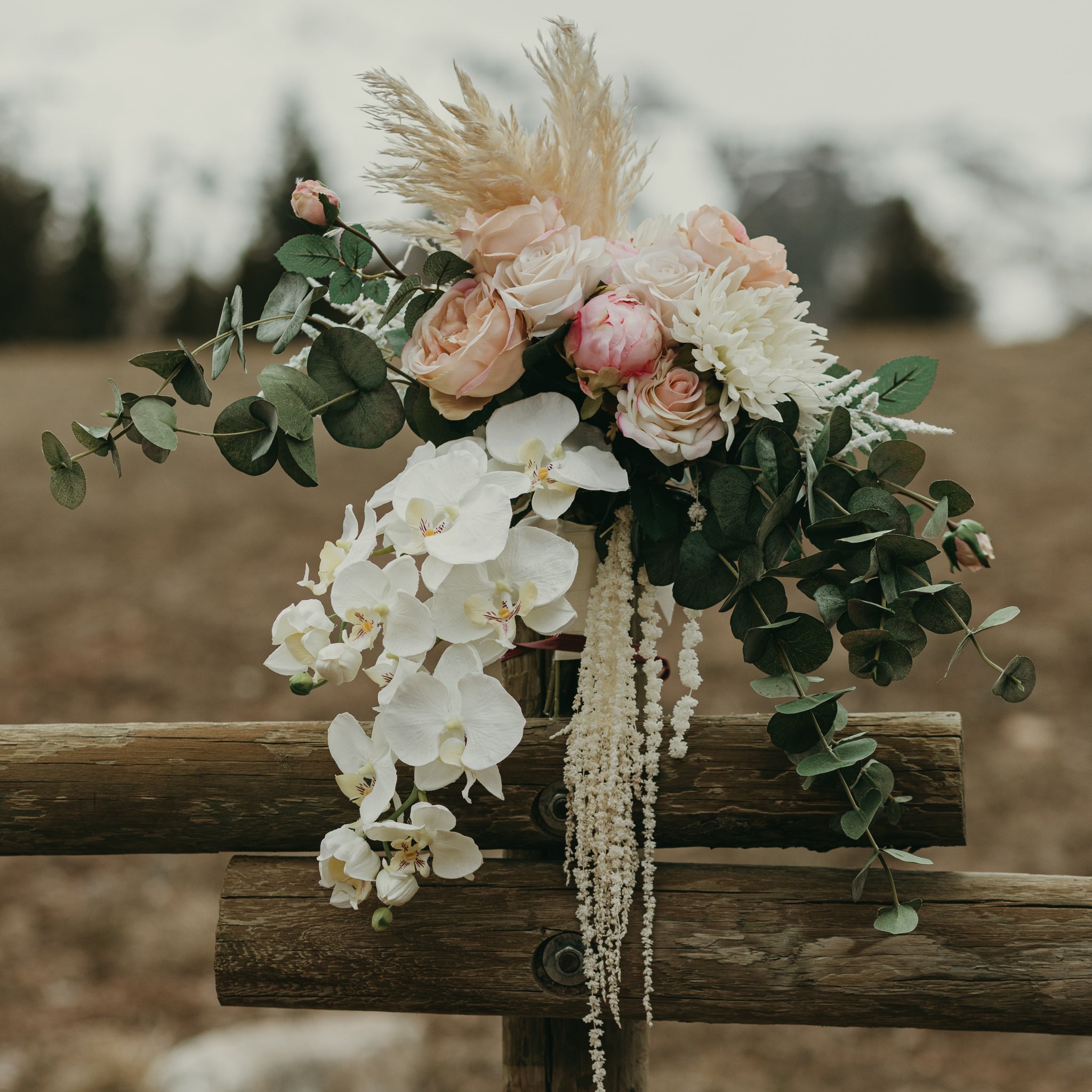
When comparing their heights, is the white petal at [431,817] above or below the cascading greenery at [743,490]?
below

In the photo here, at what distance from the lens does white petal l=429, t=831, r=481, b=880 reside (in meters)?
0.90

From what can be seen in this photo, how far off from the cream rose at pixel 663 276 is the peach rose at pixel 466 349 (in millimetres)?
125

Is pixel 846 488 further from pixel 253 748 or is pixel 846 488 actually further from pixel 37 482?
pixel 37 482

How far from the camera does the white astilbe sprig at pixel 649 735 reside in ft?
3.21

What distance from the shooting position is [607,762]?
0.98 m

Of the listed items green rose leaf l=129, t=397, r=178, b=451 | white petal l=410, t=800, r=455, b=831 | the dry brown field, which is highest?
green rose leaf l=129, t=397, r=178, b=451

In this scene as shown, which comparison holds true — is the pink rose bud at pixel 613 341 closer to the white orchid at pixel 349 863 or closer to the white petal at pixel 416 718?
the white petal at pixel 416 718

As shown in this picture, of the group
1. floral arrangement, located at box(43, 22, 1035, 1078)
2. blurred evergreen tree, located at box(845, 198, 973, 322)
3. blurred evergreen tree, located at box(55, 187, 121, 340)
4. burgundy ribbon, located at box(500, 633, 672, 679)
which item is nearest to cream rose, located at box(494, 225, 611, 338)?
floral arrangement, located at box(43, 22, 1035, 1078)

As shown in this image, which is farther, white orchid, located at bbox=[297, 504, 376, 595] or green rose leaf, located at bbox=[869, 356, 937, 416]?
green rose leaf, located at bbox=[869, 356, 937, 416]

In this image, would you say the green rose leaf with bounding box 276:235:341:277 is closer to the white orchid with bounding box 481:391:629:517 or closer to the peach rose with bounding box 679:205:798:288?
the white orchid with bounding box 481:391:629:517

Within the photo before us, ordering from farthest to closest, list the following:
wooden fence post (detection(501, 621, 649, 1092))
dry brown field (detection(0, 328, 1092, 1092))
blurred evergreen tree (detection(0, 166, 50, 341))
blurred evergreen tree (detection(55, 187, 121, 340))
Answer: blurred evergreen tree (detection(55, 187, 121, 340)) → blurred evergreen tree (detection(0, 166, 50, 341)) → dry brown field (detection(0, 328, 1092, 1092)) → wooden fence post (detection(501, 621, 649, 1092))

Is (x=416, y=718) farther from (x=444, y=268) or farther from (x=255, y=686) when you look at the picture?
(x=255, y=686)

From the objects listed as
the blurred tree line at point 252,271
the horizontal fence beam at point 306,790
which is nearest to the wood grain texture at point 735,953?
the horizontal fence beam at point 306,790

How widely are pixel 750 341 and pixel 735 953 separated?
2.25ft
